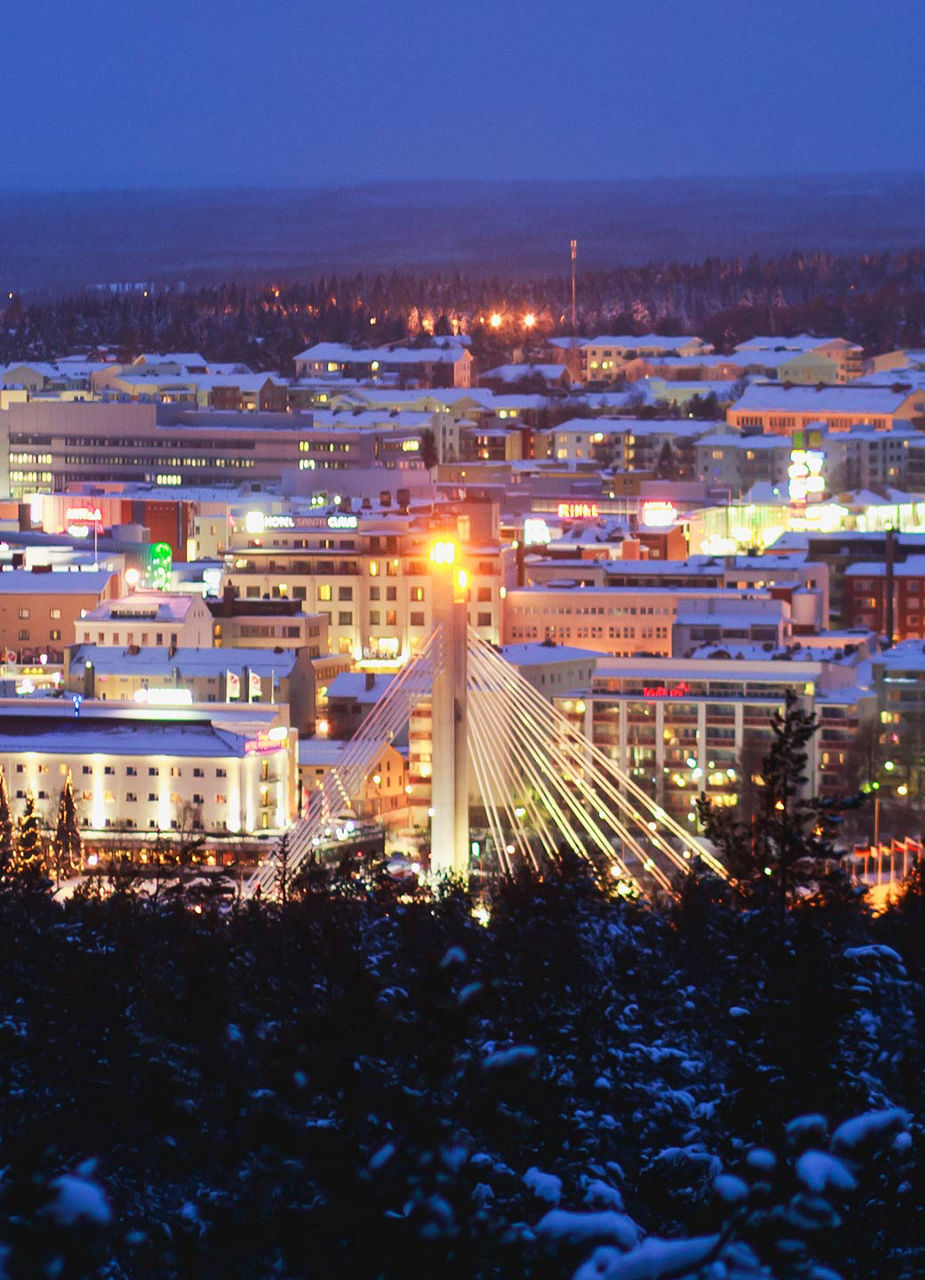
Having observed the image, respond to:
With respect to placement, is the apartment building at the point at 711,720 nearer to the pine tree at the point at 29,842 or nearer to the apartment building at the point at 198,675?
the apartment building at the point at 198,675

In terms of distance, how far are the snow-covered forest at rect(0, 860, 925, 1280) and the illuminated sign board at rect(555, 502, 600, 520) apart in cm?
2044

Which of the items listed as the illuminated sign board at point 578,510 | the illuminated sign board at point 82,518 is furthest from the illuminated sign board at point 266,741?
the illuminated sign board at point 578,510

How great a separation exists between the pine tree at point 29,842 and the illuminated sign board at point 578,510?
15.4 meters

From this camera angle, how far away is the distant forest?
5188 cm

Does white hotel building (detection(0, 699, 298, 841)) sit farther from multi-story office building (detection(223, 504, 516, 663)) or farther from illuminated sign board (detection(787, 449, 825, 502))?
illuminated sign board (detection(787, 449, 825, 502))

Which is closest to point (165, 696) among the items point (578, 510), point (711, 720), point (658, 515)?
point (711, 720)

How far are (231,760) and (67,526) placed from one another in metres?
12.1

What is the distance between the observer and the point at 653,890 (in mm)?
12180

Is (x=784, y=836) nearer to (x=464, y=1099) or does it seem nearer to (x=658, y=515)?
(x=464, y=1099)

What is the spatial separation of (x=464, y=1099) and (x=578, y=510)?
24.2 meters

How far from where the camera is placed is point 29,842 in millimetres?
13281

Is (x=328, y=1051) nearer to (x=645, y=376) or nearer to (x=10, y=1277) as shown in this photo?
(x=10, y=1277)

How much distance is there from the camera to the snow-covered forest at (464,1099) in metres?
3.82

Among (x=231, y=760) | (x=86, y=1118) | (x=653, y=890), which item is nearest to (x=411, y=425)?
(x=231, y=760)
